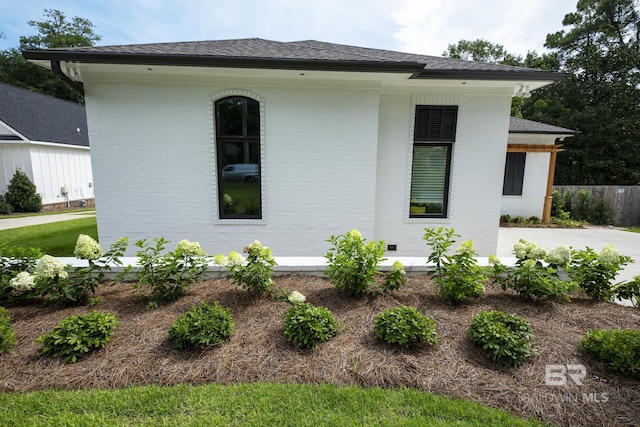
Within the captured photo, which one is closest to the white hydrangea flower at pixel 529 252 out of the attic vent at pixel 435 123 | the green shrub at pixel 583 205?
the attic vent at pixel 435 123

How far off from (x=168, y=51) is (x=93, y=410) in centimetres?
463

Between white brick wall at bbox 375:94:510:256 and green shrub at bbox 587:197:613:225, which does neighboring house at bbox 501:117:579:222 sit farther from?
white brick wall at bbox 375:94:510:256

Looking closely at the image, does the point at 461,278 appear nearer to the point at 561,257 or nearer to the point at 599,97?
the point at 561,257

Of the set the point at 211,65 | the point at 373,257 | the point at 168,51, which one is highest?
the point at 168,51

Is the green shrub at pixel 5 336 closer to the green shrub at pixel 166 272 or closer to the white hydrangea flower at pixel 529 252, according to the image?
the green shrub at pixel 166 272

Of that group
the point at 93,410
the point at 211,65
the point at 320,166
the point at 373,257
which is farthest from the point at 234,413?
the point at 211,65

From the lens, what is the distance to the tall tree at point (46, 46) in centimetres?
2398

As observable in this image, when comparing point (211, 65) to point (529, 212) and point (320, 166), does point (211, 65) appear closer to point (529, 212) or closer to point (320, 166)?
point (320, 166)

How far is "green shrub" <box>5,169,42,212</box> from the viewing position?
12391 mm

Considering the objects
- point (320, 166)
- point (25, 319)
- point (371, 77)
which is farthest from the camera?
point (320, 166)

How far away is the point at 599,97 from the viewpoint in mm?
18922

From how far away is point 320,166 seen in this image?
511cm

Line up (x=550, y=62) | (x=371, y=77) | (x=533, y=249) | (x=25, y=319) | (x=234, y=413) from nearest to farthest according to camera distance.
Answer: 1. (x=234, y=413)
2. (x=25, y=319)
3. (x=533, y=249)
4. (x=371, y=77)
5. (x=550, y=62)

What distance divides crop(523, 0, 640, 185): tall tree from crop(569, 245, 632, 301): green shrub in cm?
2159
